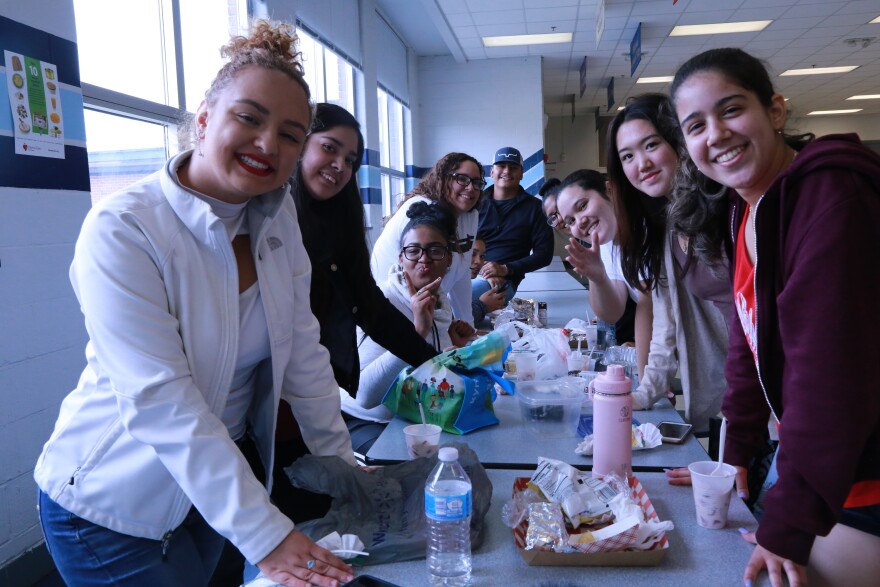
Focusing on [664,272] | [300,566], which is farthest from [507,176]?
[300,566]

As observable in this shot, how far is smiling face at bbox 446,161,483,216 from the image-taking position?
129 inches

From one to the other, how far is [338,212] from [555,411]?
0.94 metres

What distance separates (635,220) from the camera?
2121mm

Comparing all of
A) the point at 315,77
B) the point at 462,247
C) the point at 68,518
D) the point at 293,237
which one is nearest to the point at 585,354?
the point at 462,247

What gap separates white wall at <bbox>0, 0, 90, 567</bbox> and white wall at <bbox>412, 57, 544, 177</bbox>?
24.2ft

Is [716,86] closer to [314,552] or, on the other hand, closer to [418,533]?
[418,533]

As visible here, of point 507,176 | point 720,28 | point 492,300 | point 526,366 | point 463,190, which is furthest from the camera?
point 720,28

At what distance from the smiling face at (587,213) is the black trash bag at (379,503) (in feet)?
5.52

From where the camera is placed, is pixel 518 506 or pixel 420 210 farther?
pixel 420 210

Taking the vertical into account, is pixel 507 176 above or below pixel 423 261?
above

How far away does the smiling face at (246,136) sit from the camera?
1.24m

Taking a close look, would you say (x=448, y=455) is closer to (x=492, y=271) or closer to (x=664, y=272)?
(x=664, y=272)

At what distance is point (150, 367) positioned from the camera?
1.07 metres

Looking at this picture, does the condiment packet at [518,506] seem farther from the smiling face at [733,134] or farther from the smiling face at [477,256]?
the smiling face at [477,256]
